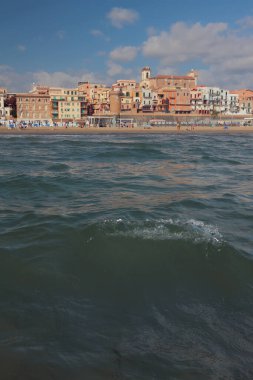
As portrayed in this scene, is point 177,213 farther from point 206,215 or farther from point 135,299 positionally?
point 135,299

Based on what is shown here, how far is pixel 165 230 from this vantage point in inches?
292

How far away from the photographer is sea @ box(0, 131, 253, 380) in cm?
387

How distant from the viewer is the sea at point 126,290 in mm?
3865

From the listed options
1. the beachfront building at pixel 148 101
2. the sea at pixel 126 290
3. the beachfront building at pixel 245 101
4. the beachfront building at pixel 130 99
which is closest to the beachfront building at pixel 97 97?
the beachfront building at pixel 130 99

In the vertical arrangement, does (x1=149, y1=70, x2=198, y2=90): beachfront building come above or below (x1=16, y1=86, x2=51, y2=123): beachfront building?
above

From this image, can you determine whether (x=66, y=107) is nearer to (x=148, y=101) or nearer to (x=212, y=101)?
(x=148, y=101)

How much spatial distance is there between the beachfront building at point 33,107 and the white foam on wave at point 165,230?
8132 cm

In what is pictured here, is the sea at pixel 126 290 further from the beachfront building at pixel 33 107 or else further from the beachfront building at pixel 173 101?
the beachfront building at pixel 173 101

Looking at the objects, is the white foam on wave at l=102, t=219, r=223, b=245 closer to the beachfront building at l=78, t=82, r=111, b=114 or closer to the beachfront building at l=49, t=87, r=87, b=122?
the beachfront building at l=49, t=87, r=87, b=122

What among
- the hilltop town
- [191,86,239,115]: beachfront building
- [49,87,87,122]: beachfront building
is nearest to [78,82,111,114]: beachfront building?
the hilltop town

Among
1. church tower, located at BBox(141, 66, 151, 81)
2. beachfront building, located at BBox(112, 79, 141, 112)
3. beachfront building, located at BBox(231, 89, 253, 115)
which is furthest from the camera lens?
church tower, located at BBox(141, 66, 151, 81)

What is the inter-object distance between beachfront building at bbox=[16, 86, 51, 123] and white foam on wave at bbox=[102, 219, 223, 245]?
3202 inches

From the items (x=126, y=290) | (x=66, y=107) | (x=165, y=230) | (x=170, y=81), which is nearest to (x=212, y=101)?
(x=170, y=81)

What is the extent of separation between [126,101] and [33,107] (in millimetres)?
22371
